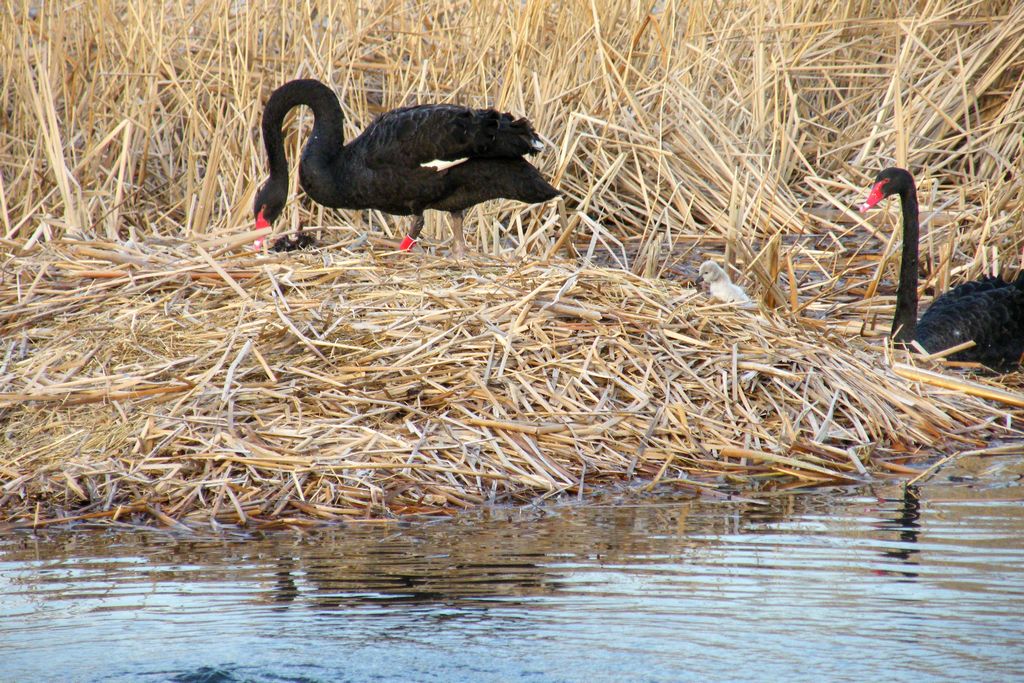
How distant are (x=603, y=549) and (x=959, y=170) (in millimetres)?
5586

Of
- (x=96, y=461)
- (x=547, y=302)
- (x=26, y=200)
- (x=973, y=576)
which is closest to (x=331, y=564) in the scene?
(x=96, y=461)

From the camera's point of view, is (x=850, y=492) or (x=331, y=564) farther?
(x=850, y=492)

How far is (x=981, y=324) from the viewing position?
6.29 metres

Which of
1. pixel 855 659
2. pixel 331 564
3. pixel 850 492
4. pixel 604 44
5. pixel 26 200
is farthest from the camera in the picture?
pixel 604 44

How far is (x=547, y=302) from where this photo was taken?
219 inches

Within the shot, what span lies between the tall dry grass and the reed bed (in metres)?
0.03

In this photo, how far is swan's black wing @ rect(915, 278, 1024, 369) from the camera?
20.8 ft

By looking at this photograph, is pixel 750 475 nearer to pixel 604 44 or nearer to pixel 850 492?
pixel 850 492

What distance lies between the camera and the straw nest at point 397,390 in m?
4.61

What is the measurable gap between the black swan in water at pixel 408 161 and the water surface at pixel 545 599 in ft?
9.01

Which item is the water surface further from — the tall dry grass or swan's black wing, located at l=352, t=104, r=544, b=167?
the tall dry grass

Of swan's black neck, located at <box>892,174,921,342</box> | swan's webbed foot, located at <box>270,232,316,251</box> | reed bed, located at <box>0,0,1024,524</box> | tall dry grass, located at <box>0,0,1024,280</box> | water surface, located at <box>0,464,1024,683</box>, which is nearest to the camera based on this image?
water surface, located at <box>0,464,1024,683</box>

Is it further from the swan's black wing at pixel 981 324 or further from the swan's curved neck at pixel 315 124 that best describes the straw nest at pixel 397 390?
the swan's curved neck at pixel 315 124

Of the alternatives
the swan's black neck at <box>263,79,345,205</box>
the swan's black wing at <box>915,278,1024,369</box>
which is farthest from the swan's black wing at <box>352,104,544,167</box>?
the swan's black wing at <box>915,278,1024,369</box>
